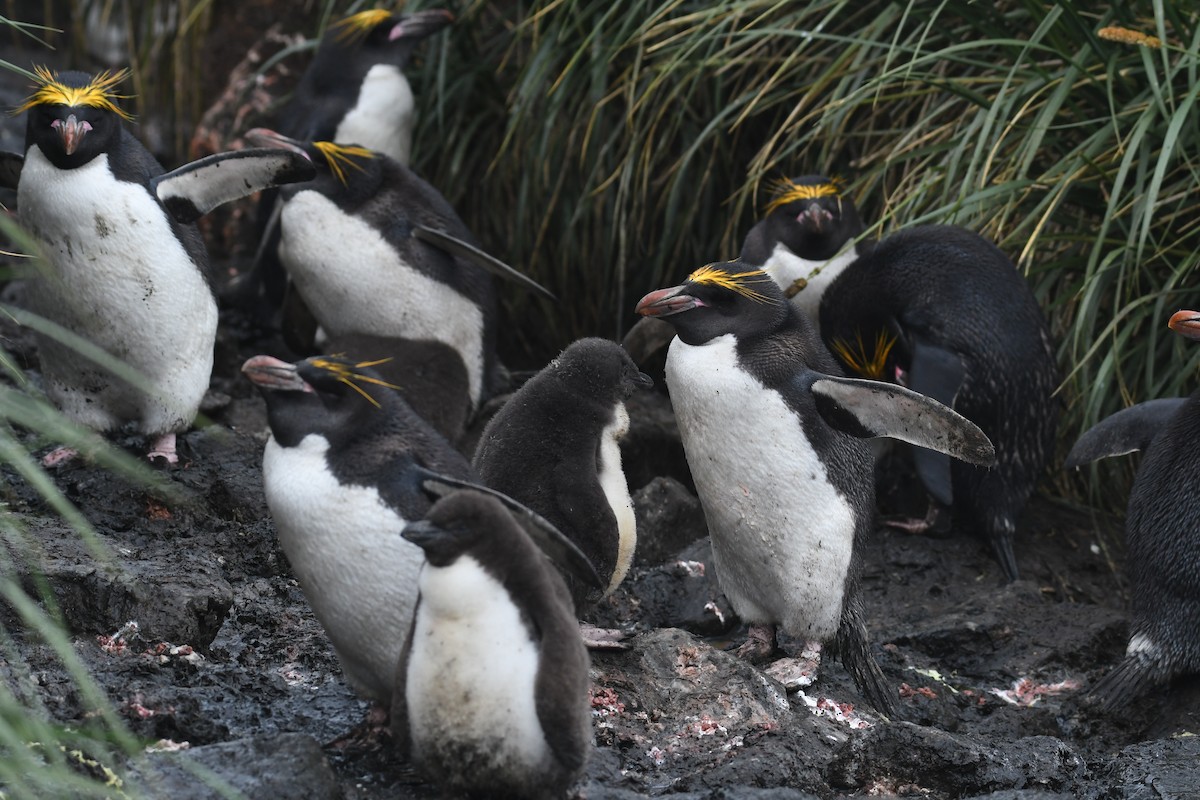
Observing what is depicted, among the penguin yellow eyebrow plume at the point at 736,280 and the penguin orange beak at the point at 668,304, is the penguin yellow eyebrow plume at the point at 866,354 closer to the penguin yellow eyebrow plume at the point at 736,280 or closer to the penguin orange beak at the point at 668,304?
the penguin yellow eyebrow plume at the point at 736,280

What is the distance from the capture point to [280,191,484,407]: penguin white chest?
5652 mm

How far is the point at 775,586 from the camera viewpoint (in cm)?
417

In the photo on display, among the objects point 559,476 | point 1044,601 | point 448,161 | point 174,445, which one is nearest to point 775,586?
point 559,476

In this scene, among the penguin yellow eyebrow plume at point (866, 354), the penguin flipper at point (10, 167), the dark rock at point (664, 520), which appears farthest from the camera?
the penguin yellow eyebrow plume at point (866, 354)

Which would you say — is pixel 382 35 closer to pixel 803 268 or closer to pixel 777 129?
pixel 777 129

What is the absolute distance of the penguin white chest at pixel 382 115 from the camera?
681cm

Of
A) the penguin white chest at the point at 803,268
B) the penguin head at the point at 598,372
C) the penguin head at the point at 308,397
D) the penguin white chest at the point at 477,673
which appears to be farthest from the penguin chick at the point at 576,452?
the penguin white chest at the point at 803,268

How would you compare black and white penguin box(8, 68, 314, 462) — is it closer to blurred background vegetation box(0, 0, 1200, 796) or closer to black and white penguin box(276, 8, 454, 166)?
blurred background vegetation box(0, 0, 1200, 796)

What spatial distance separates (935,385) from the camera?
5.20 metres

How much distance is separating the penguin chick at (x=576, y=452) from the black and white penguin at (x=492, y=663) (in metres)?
0.89

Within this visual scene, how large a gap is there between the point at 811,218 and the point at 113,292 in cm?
244

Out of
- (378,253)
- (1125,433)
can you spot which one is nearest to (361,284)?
(378,253)

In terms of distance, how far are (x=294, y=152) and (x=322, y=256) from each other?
0.95 meters

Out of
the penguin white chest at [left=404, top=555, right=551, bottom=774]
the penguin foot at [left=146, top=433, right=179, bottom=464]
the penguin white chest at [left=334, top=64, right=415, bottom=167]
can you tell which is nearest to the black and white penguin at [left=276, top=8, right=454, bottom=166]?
the penguin white chest at [left=334, top=64, right=415, bottom=167]
